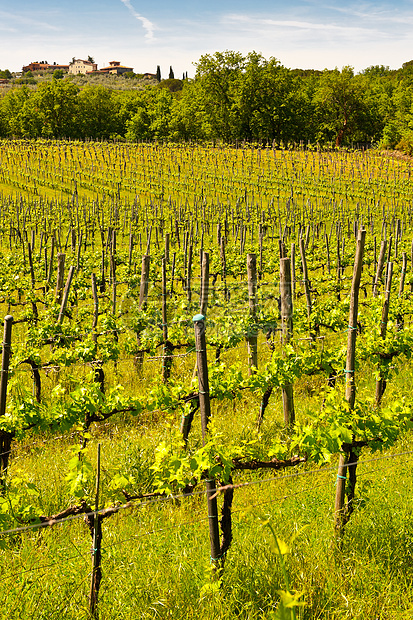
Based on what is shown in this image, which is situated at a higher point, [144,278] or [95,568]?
[144,278]

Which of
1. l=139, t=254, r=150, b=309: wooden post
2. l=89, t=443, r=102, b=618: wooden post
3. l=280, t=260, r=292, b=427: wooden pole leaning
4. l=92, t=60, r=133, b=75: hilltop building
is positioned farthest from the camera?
l=92, t=60, r=133, b=75: hilltop building

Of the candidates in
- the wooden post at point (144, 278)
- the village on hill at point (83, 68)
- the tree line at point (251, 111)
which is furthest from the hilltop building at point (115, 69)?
the wooden post at point (144, 278)

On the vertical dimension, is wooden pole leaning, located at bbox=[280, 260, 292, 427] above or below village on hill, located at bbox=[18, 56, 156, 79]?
below

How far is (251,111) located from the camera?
62500 millimetres

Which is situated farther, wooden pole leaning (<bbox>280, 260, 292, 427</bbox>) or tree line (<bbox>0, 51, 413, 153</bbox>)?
tree line (<bbox>0, 51, 413, 153</bbox>)

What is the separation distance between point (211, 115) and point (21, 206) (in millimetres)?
40038

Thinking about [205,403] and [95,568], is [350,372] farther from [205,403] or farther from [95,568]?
[95,568]

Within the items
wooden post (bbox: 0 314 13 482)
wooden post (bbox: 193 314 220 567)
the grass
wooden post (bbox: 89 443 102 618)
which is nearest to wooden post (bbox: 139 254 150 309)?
the grass

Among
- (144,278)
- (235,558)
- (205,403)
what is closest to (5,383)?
(205,403)

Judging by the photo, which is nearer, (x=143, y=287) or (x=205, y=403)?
(x=205, y=403)

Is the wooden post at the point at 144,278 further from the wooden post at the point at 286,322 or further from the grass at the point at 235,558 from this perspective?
the grass at the point at 235,558

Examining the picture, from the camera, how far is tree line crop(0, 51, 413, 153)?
62575 mm

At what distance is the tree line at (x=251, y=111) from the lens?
2464 inches

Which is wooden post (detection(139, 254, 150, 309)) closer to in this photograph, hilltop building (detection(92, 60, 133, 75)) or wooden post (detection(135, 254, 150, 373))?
wooden post (detection(135, 254, 150, 373))
